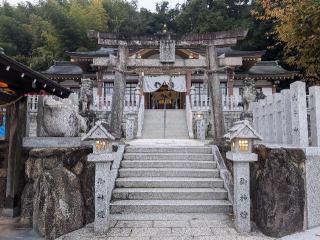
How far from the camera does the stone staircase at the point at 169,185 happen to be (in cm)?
591

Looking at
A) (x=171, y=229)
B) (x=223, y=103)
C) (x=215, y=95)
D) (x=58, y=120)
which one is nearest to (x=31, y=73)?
(x=58, y=120)

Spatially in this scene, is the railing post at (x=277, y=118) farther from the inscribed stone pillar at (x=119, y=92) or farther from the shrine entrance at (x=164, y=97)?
the shrine entrance at (x=164, y=97)

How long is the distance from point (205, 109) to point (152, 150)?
1108 centimetres

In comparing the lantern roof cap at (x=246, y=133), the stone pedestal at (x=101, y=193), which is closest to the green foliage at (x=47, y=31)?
the stone pedestal at (x=101, y=193)

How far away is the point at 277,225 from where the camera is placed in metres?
4.80

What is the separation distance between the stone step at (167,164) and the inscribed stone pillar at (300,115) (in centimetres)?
250

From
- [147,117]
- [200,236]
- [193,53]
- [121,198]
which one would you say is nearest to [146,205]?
[121,198]

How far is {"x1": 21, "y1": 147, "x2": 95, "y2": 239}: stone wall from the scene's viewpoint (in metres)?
5.30

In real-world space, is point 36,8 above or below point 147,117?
above

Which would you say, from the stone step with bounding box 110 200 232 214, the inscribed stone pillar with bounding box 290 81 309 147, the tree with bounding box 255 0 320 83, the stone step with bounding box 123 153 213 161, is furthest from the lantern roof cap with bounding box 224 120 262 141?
the tree with bounding box 255 0 320 83

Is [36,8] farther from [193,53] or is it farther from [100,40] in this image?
[100,40]

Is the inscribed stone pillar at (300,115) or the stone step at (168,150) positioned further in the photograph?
the stone step at (168,150)

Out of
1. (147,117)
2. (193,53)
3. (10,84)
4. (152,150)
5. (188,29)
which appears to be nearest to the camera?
(10,84)

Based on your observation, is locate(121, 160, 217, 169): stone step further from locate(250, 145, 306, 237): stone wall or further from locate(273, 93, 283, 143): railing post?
locate(250, 145, 306, 237): stone wall
